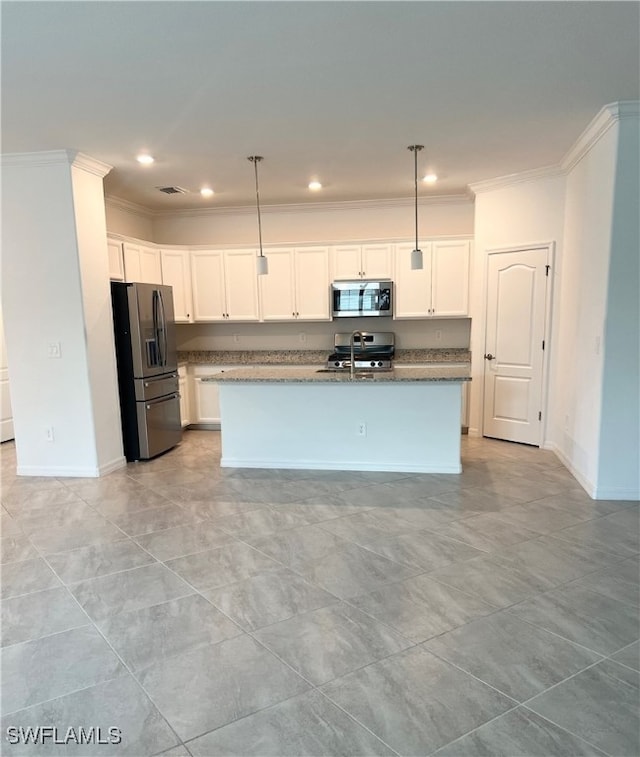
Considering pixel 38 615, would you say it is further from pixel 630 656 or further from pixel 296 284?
pixel 296 284

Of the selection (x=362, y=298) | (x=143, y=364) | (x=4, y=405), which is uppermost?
(x=362, y=298)

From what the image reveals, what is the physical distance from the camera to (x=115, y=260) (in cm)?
502

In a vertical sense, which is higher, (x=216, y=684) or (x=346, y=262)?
(x=346, y=262)

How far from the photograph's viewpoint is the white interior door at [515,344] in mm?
5004

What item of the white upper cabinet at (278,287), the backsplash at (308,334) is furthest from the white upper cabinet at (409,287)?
the white upper cabinet at (278,287)

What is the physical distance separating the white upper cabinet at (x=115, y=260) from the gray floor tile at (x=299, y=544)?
10.6ft

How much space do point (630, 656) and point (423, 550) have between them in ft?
3.73

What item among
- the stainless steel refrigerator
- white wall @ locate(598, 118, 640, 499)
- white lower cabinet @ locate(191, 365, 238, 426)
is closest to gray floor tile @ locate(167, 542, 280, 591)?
the stainless steel refrigerator

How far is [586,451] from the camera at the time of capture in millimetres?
3902

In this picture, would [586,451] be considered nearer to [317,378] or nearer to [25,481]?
[317,378]

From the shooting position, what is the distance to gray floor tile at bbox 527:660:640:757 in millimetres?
1616

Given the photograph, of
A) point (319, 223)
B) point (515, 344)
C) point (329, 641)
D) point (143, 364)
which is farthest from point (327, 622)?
point (319, 223)

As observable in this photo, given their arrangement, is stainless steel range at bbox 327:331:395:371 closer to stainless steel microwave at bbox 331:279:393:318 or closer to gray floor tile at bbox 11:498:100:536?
stainless steel microwave at bbox 331:279:393:318

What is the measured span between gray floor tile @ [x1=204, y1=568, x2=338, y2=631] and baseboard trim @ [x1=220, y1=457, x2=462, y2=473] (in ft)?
6.08
